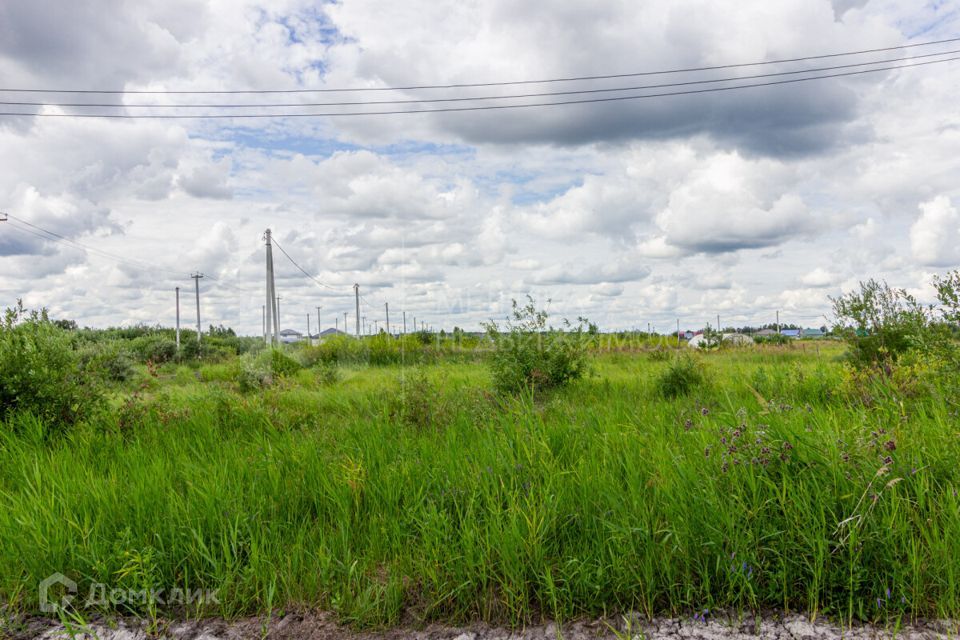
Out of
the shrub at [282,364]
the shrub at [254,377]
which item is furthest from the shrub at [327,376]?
the shrub at [282,364]

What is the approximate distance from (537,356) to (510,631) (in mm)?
7111

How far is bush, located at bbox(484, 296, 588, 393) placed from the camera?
9484 mm

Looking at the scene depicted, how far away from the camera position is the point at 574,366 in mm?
10109

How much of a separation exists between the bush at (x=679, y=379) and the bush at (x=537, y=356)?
148 centimetres

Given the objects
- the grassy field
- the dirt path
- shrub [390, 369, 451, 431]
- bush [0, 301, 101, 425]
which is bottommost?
the dirt path

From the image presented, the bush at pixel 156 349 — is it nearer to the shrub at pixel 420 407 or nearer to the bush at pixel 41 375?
the bush at pixel 41 375

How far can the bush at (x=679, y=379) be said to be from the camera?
28.8ft

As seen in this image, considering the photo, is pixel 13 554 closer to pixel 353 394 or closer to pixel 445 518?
pixel 445 518

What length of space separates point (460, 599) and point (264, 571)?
113cm

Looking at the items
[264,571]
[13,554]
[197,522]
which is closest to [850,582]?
[264,571]
